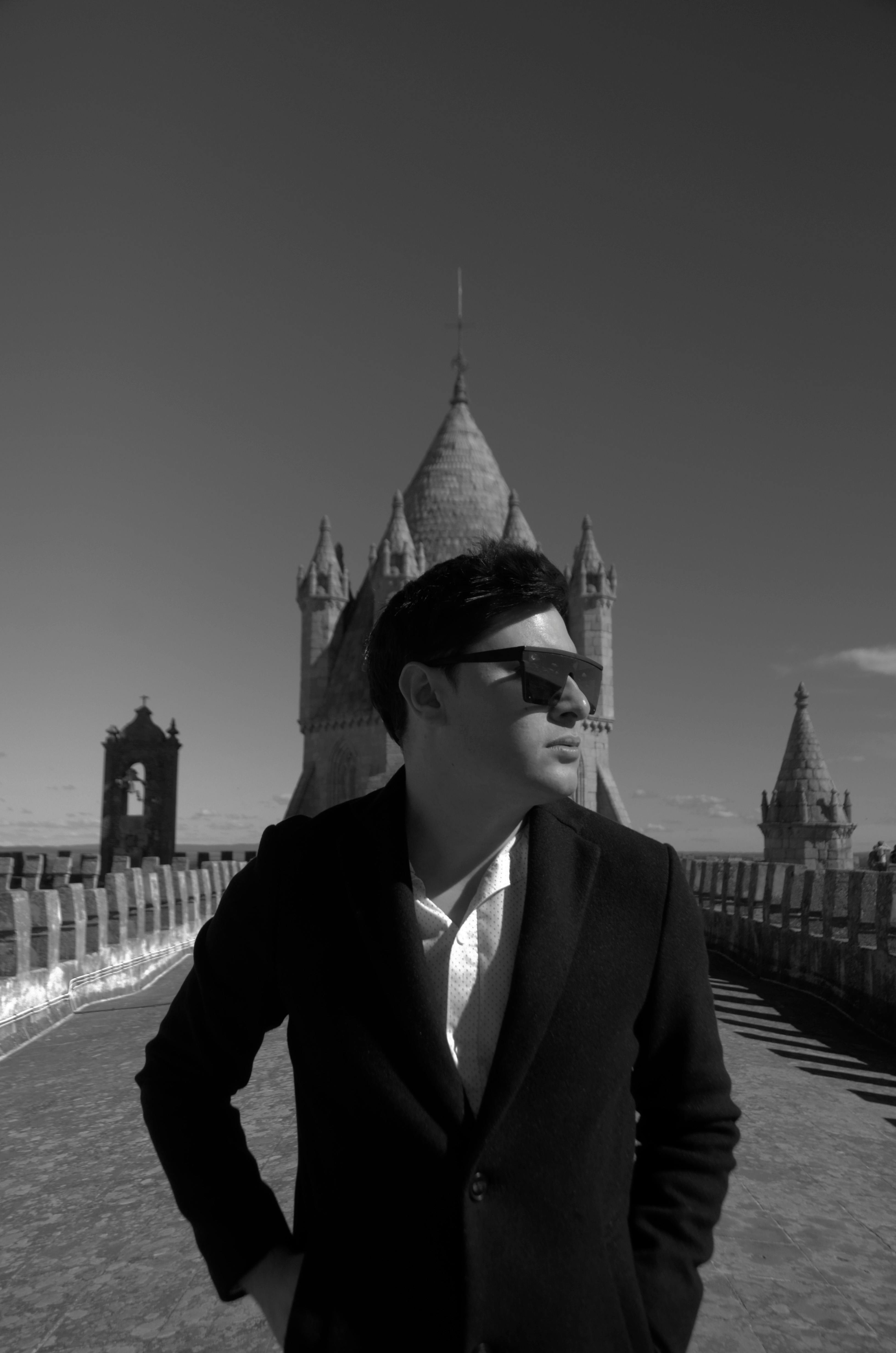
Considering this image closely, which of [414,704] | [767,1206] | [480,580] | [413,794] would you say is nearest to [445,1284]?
[413,794]

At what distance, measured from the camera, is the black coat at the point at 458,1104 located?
69.0 inches

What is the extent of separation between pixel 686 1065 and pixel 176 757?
36347mm

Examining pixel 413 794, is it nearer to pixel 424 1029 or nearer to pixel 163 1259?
pixel 424 1029

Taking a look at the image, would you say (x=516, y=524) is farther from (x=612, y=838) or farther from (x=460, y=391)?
(x=612, y=838)

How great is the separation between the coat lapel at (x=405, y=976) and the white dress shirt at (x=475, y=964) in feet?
0.15

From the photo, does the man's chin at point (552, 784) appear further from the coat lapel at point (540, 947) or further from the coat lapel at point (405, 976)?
the coat lapel at point (405, 976)

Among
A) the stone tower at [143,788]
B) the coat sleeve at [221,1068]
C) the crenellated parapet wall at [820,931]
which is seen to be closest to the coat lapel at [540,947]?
the coat sleeve at [221,1068]

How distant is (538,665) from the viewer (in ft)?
6.62

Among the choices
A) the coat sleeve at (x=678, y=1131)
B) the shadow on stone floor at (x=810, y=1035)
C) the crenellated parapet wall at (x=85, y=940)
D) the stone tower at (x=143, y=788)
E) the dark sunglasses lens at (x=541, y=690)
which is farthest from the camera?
the stone tower at (x=143, y=788)

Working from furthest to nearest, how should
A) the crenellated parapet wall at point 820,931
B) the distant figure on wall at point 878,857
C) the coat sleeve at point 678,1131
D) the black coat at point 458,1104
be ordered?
the distant figure on wall at point 878,857
the crenellated parapet wall at point 820,931
the coat sleeve at point 678,1131
the black coat at point 458,1104

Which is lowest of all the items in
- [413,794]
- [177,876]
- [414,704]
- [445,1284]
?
[177,876]

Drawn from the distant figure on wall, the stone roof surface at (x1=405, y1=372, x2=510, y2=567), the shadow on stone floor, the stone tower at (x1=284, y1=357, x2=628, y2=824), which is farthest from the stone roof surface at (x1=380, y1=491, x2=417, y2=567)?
the shadow on stone floor

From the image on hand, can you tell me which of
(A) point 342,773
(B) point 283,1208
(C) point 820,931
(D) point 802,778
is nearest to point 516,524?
(A) point 342,773

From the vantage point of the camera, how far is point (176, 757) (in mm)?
36906
